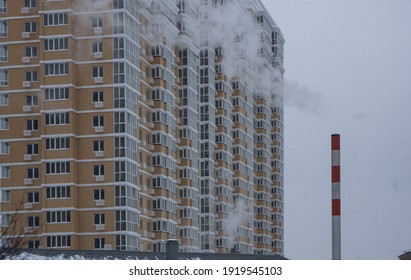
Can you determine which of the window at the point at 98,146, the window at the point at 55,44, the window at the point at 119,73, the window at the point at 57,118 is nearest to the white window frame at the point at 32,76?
the window at the point at 55,44

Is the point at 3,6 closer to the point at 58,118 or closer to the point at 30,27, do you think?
the point at 30,27

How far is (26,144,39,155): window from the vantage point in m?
79.7

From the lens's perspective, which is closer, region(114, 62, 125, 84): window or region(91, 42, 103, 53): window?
region(114, 62, 125, 84): window

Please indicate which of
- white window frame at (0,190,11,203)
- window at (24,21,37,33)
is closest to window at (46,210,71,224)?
white window frame at (0,190,11,203)

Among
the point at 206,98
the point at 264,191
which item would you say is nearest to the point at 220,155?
the point at 206,98

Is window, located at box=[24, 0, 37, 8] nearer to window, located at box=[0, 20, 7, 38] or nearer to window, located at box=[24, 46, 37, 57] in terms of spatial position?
window, located at box=[0, 20, 7, 38]

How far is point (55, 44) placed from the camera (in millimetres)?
78562

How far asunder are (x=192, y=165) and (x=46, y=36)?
2331 centimetres

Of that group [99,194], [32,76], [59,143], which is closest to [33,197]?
[59,143]

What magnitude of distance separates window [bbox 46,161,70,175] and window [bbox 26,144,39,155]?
2390 millimetres

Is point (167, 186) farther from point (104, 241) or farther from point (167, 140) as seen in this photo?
point (104, 241)

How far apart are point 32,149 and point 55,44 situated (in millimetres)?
8444

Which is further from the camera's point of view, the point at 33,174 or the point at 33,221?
the point at 33,174

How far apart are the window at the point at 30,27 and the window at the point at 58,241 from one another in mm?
16811
